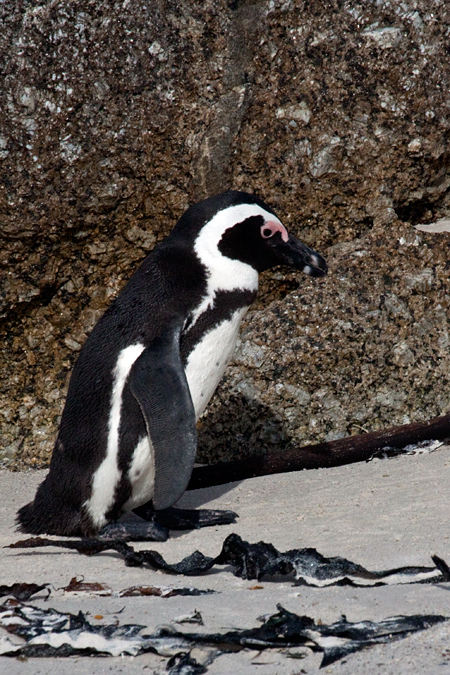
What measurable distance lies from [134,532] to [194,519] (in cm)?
24

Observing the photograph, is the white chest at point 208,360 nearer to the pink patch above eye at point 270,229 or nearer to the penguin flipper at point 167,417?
the penguin flipper at point 167,417

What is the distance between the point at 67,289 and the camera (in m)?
3.67

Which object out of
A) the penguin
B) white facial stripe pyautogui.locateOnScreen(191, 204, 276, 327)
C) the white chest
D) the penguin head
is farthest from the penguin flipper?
the penguin head

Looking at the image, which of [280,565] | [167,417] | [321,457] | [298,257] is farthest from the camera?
[321,457]

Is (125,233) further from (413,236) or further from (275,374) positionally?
(413,236)

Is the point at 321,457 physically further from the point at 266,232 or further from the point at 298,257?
the point at 266,232

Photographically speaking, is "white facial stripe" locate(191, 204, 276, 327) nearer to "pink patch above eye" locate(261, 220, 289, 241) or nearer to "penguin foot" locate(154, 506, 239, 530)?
"pink patch above eye" locate(261, 220, 289, 241)

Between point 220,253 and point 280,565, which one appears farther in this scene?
point 220,253

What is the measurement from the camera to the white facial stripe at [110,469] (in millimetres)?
2521

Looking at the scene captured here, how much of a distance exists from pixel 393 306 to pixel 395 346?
192 mm

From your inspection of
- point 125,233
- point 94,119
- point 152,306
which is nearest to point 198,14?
point 94,119

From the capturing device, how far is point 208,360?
2697 millimetres

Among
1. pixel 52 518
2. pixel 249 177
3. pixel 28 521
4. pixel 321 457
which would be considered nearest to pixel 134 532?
pixel 52 518

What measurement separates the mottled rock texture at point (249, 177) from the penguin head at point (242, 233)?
0.71 meters
